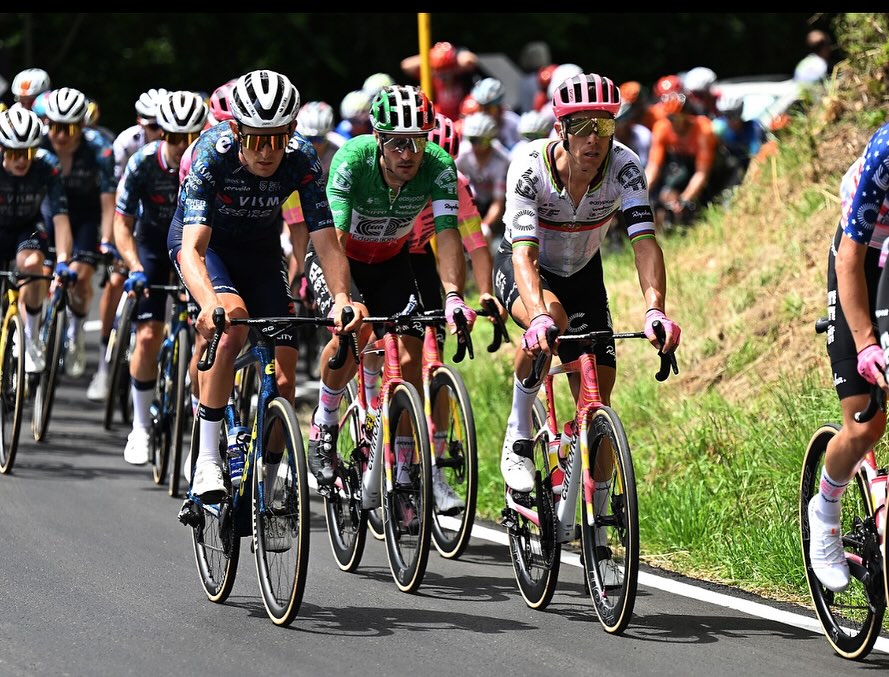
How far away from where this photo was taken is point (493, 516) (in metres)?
9.70

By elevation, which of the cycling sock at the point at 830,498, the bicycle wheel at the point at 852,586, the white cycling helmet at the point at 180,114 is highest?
the white cycling helmet at the point at 180,114

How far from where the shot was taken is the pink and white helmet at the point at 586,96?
280 inches

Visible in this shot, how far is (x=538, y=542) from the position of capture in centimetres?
736

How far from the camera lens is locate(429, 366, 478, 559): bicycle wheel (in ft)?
26.0

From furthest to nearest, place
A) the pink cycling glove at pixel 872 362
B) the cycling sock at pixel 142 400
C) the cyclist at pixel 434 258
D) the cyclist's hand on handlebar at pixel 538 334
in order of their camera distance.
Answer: the cycling sock at pixel 142 400 < the cyclist at pixel 434 258 < the cyclist's hand on handlebar at pixel 538 334 < the pink cycling glove at pixel 872 362

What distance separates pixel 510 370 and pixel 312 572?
168 inches

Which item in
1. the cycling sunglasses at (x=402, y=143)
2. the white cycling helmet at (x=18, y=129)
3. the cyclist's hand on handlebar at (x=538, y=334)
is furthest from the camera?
the white cycling helmet at (x=18, y=129)

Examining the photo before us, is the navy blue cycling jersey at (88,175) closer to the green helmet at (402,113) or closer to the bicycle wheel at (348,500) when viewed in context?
the bicycle wheel at (348,500)

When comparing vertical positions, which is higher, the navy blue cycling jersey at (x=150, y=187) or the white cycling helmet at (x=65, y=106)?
the white cycling helmet at (x=65, y=106)

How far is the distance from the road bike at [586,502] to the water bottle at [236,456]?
129 cm

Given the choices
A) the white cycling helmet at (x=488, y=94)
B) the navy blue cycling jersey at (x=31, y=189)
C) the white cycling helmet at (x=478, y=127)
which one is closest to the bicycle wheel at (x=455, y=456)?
the navy blue cycling jersey at (x=31, y=189)

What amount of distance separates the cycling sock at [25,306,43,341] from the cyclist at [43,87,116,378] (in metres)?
0.83

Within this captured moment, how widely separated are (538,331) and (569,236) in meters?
0.89

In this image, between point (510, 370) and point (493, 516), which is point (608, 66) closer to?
point (510, 370)
